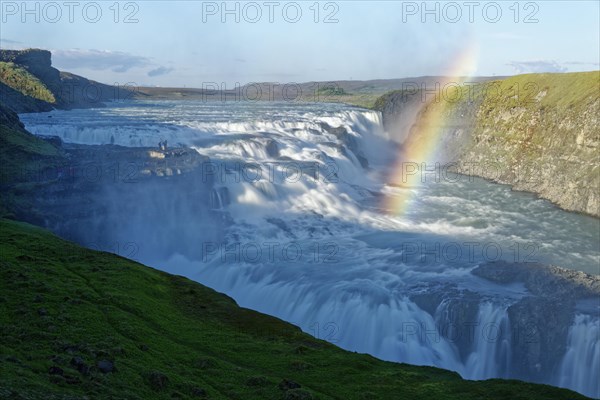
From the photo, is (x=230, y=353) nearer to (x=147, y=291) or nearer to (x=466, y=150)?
(x=147, y=291)

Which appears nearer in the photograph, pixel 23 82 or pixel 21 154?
pixel 21 154

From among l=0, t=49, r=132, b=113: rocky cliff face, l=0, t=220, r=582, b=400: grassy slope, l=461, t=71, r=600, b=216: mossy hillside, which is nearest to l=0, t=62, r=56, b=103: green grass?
l=0, t=49, r=132, b=113: rocky cliff face

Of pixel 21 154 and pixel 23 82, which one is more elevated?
pixel 23 82

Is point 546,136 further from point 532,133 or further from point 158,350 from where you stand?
point 158,350

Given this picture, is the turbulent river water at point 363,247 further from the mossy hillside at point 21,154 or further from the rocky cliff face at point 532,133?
the mossy hillside at point 21,154

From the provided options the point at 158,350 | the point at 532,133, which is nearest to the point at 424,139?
the point at 532,133

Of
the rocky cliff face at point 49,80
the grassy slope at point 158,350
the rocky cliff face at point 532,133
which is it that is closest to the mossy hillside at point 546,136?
the rocky cliff face at point 532,133

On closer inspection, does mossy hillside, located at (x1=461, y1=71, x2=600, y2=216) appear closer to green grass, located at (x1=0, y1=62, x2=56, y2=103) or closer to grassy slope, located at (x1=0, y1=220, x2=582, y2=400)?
grassy slope, located at (x1=0, y1=220, x2=582, y2=400)
